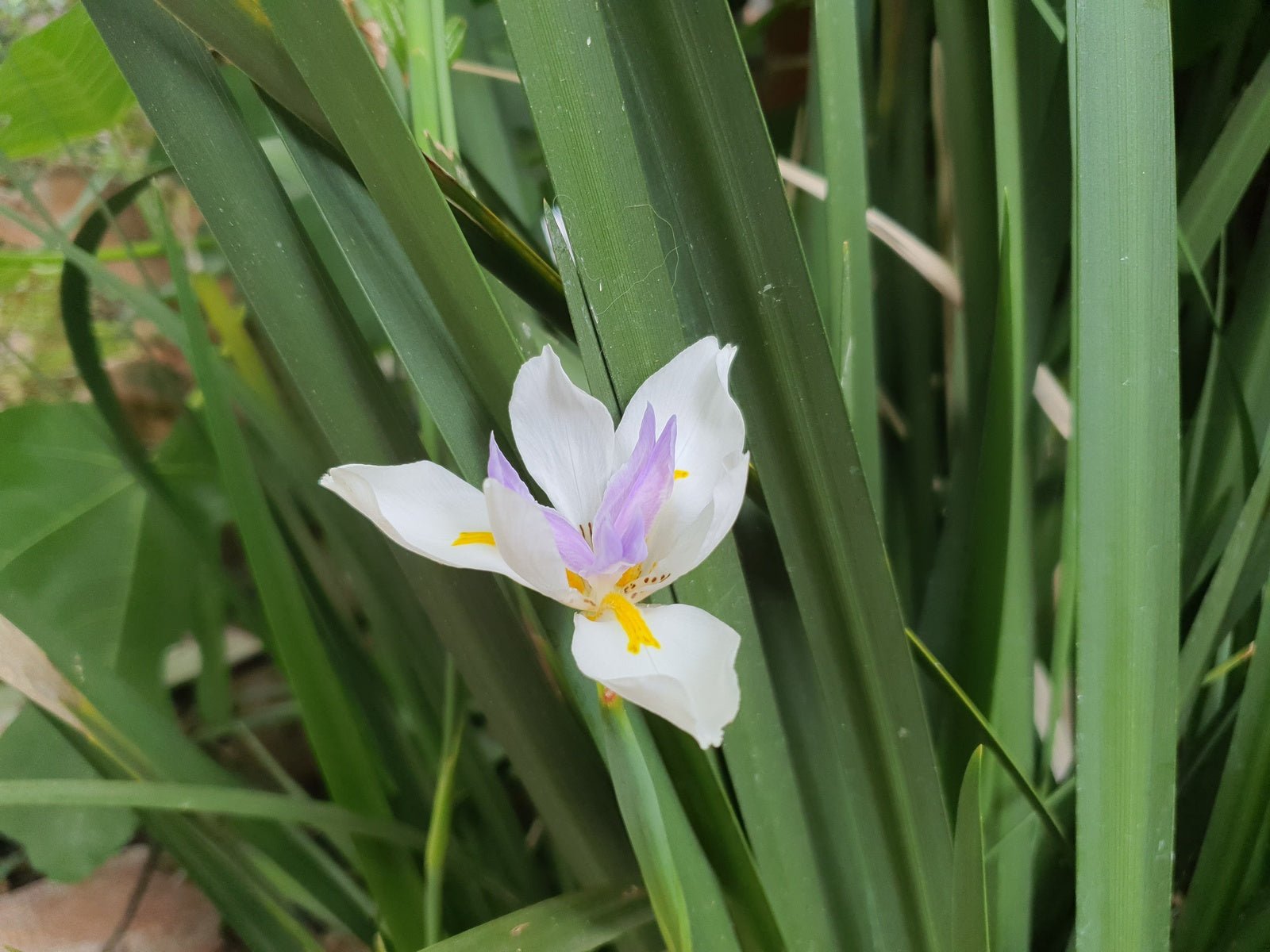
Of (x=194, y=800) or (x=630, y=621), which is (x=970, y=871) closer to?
(x=630, y=621)

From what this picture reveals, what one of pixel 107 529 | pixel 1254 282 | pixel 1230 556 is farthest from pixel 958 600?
pixel 107 529

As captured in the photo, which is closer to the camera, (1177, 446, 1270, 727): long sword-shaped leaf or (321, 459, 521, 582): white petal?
(321, 459, 521, 582): white petal

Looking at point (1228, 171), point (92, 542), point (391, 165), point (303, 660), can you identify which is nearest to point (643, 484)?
point (391, 165)

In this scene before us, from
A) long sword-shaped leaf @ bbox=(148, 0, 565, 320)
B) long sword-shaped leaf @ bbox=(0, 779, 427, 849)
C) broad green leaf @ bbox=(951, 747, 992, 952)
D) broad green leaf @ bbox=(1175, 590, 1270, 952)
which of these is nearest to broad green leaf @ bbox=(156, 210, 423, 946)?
long sword-shaped leaf @ bbox=(0, 779, 427, 849)

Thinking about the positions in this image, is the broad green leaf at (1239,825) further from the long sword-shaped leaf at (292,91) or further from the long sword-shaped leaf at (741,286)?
the long sword-shaped leaf at (292,91)

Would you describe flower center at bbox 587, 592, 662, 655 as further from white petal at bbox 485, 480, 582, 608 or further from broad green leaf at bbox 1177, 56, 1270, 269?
broad green leaf at bbox 1177, 56, 1270, 269

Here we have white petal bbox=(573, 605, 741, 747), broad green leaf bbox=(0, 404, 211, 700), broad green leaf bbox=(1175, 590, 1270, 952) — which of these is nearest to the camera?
white petal bbox=(573, 605, 741, 747)
